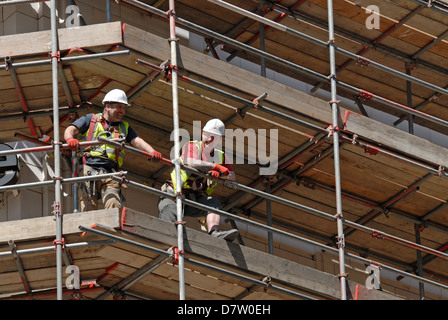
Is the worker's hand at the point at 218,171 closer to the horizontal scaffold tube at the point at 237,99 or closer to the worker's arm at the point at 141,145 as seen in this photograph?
the worker's arm at the point at 141,145

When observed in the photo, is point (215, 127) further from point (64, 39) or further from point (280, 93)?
point (64, 39)

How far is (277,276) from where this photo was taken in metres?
21.2

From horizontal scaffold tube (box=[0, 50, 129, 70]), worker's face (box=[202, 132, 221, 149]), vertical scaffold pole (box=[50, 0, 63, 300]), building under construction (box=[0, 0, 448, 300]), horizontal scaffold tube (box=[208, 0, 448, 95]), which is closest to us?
vertical scaffold pole (box=[50, 0, 63, 300])

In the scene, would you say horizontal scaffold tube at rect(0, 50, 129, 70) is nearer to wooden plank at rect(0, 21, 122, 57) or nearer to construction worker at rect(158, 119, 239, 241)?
wooden plank at rect(0, 21, 122, 57)

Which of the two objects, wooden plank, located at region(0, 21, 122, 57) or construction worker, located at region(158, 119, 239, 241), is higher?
wooden plank, located at region(0, 21, 122, 57)

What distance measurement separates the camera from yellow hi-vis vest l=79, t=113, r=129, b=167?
2094 centimetres

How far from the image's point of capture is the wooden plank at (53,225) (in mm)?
19812

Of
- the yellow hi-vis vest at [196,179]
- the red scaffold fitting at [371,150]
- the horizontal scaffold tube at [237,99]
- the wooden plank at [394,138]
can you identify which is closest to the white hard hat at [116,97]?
the horizontal scaffold tube at [237,99]

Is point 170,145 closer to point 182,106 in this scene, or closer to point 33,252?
point 182,106

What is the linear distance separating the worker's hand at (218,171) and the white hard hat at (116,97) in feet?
4.69

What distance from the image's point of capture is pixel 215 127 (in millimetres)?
21750

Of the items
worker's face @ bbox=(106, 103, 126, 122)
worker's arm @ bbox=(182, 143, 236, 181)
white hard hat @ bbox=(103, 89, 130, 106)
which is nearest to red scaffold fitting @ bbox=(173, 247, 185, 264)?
worker's arm @ bbox=(182, 143, 236, 181)

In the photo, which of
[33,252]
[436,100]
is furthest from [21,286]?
[436,100]

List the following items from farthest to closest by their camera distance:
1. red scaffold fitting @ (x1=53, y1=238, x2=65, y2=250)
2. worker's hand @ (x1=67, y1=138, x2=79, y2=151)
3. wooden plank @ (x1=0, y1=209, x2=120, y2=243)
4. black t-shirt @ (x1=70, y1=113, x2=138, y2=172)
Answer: black t-shirt @ (x1=70, y1=113, x2=138, y2=172), worker's hand @ (x1=67, y1=138, x2=79, y2=151), wooden plank @ (x1=0, y1=209, x2=120, y2=243), red scaffold fitting @ (x1=53, y1=238, x2=65, y2=250)
